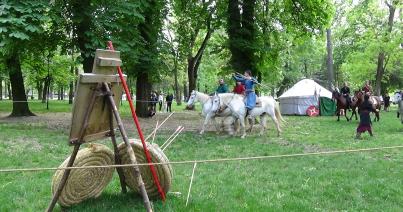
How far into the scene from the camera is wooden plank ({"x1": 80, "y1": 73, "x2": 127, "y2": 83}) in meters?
5.43

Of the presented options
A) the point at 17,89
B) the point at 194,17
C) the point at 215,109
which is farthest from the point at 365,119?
the point at 17,89

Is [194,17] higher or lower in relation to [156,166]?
higher

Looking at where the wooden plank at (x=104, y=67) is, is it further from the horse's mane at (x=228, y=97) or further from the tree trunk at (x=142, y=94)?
A: the tree trunk at (x=142, y=94)

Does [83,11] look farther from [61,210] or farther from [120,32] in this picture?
[61,210]

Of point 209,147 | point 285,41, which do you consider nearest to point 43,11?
point 209,147

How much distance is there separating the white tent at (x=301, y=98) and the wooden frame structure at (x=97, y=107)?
89.3 feet

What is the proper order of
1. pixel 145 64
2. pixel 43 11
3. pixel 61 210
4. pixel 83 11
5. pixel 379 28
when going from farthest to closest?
pixel 379 28 → pixel 145 64 → pixel 83 11 → pixel 43 11 → pixel 61 210

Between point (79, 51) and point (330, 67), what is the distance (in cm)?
2672

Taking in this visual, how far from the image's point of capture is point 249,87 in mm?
16750

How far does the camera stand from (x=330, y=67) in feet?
127

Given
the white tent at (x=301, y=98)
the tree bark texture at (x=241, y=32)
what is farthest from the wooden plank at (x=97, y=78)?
the white tent at (x=301, y=98)

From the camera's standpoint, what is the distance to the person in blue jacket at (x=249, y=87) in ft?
54.3

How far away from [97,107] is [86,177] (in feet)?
4.62

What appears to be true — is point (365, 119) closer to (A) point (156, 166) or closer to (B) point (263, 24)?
(B) point (263, 24)
